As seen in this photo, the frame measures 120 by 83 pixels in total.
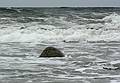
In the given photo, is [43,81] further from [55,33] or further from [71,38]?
[55,33]

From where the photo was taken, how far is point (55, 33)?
1745 cm

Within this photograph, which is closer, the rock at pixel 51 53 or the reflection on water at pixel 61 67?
the reflection on water at pixel 61 67

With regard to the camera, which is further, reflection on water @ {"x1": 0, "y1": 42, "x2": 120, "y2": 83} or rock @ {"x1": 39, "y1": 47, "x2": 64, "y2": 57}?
rock @ {"x1": 39, "y1": 47, "x2": 64, "y2": 57}

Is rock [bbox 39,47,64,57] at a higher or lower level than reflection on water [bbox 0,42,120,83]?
higher

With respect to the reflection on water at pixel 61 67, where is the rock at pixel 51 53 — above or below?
above

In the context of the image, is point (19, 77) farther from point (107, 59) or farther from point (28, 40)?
point (28, 40)

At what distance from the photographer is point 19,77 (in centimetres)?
681

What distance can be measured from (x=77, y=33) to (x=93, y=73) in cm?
990

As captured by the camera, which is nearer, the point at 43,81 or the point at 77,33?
the point at 43,81

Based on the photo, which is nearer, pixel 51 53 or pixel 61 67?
pixel 61 67

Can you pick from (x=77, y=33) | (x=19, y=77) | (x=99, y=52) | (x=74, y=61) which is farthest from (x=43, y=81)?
(x=77, y=33)

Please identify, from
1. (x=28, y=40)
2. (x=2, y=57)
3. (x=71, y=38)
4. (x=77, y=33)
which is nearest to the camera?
(x=2, y=57)

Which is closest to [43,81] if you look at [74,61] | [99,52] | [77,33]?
[74,61]

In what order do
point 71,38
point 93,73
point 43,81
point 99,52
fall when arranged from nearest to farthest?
point 43,81 → point 93,73 → point 99,52 → point 71,38
